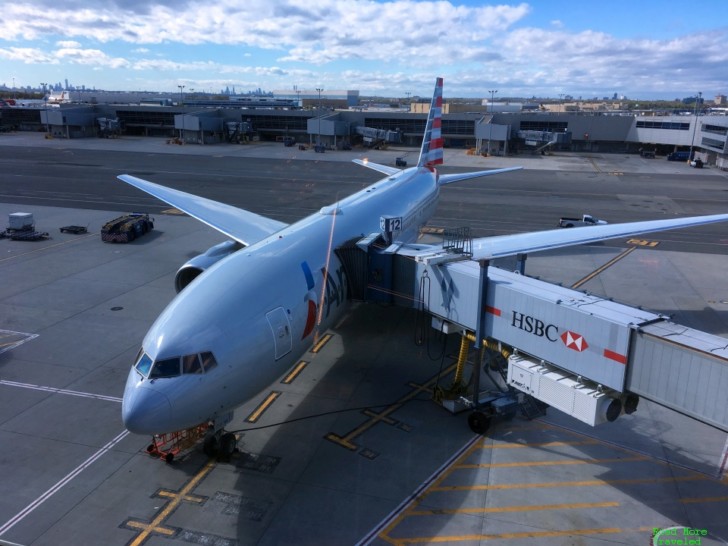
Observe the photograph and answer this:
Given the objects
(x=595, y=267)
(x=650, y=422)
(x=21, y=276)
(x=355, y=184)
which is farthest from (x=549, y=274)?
(x=355, y=184)

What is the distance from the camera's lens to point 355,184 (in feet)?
222

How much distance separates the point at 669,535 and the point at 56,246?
3813 cm

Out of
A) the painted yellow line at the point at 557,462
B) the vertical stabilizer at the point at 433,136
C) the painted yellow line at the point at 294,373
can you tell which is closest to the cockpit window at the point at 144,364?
the painted yellow line at the point at 294,373

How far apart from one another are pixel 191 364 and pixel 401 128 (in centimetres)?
11051

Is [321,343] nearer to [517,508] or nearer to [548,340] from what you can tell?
[548,340]

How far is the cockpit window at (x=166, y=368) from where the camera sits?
1305cm

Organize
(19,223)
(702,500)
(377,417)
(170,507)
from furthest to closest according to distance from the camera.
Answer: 1. (19,223)
2. (377,417)
3. (702,500)
4. (170,507)

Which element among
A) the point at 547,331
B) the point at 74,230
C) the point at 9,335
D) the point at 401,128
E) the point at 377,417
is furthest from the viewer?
the point at 401,128

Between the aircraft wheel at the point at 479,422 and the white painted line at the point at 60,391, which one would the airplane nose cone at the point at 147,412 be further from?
the aircraft wheel at the point at 479,422

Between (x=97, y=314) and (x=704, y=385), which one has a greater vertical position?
(x=704, y=385)

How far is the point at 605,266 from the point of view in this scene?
35.5 metres

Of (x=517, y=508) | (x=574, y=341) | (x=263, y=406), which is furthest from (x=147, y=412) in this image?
(x=574, y=341)

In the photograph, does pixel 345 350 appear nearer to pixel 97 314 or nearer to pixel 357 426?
pixel 357 426

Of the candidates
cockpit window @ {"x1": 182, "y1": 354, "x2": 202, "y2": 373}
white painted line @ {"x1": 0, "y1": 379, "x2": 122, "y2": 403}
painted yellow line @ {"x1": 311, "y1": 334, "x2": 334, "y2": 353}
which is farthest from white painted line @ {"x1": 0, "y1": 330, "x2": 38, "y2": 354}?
cockpit window @ {"x1": 182, "y1": 354, "x2": 202, "y2": 373}
